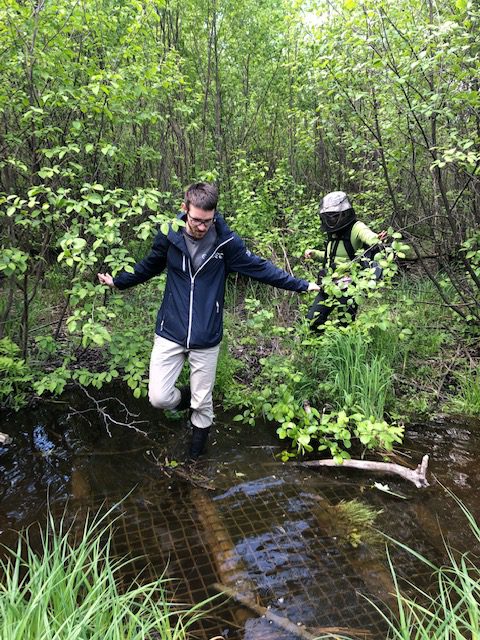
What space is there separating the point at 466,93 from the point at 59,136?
11.9 feet

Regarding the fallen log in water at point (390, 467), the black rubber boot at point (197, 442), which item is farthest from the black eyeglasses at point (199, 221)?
the fallen log in water at point (390, 467)

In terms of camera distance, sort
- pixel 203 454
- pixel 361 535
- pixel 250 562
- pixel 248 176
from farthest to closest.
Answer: pixel 248 176
pixel 203 454
pixel 361 535
pixel 250 562

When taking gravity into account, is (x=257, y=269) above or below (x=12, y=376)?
above

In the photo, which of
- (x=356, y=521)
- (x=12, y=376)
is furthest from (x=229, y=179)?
(x=356, y=521)

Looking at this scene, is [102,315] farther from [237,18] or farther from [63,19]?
[237,18]

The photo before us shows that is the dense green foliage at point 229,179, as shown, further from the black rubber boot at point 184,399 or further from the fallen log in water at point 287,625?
the fallen log in water at point 287,625

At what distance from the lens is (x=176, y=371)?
346 centimetres

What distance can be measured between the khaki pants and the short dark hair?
3.56 feet

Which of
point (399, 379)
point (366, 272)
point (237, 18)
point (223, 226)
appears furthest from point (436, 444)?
point (237, 18)

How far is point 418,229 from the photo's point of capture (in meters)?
6.70

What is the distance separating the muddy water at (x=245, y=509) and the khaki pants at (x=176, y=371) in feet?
1.90

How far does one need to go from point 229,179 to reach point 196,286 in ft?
14.7

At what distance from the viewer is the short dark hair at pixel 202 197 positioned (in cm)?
290

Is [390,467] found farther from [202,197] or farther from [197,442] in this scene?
[202,197]
